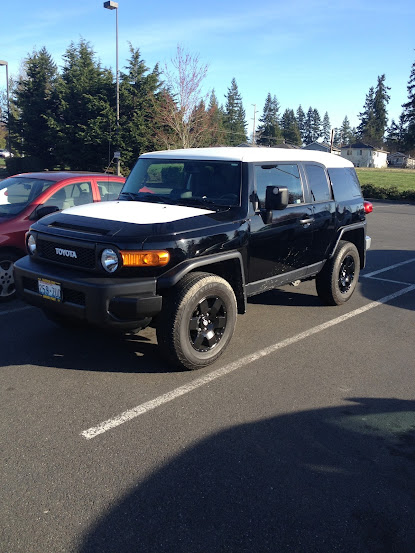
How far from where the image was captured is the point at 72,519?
265 cm

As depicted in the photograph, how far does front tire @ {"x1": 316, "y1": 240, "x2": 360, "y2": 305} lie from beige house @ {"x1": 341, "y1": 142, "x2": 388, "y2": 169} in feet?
378

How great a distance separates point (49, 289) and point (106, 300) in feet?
2.15

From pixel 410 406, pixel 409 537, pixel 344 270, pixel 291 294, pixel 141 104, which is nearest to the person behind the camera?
pixel 409 537

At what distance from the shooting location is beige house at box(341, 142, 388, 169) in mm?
116688

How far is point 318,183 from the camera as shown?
6215mm

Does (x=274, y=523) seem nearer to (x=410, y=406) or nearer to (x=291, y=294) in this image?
(x=410, y=406)

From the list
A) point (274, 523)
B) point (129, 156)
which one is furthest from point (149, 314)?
point (129, 156)

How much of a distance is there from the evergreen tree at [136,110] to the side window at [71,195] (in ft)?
88.9

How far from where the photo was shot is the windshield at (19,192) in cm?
673

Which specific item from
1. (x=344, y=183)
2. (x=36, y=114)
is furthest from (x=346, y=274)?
(x=36, y=114)

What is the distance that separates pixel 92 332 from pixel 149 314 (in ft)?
5.05

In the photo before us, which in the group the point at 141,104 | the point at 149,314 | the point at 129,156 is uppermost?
the point at 141,104

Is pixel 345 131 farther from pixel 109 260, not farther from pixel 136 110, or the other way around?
pixel 109 260

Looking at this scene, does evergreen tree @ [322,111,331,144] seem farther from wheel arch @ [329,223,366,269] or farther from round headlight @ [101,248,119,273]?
round headlight @ [101,248,119,273]
